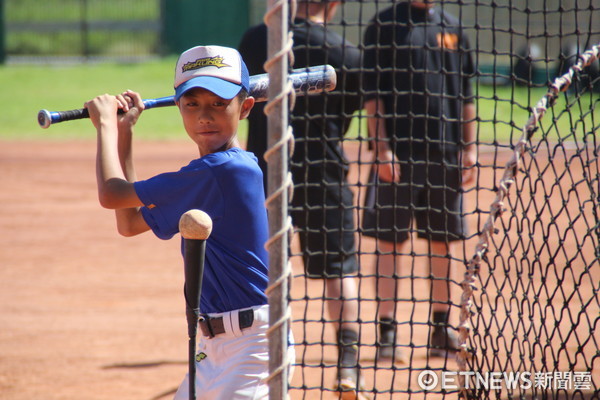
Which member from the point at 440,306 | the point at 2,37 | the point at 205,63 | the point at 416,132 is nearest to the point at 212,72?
the point at 205,63

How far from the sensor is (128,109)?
2.82 metres

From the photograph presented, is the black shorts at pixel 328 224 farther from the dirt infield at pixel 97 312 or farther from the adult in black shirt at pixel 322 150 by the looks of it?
the dirt infield at pixel 97 312

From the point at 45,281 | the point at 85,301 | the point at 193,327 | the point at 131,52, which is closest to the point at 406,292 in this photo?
the point at 85,301

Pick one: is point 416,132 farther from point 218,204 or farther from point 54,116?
point 54,116

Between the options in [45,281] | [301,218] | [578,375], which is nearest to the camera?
[578,375]

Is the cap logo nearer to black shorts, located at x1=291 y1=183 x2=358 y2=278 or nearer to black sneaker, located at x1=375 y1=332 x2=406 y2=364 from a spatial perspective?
black shorts, located at x1=291 y1=183 x2=358 y2=278

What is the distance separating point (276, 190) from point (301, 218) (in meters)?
2.59

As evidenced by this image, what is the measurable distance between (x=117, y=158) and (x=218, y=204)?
Answer: 0.38 meters

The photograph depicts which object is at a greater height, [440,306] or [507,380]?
[440,306]

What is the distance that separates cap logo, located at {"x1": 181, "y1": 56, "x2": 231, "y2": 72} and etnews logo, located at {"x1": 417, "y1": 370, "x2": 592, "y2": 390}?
1559 mm

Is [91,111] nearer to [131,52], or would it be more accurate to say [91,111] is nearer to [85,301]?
[85,301]

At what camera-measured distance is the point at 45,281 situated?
21.6 ft

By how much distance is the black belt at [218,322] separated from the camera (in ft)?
8.55

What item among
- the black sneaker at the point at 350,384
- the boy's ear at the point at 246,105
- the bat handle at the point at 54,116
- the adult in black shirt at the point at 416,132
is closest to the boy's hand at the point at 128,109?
the bat handle at the point at 54,116
